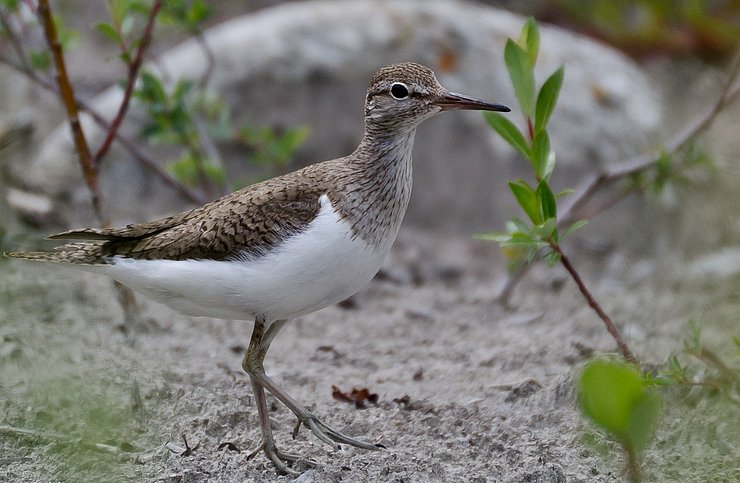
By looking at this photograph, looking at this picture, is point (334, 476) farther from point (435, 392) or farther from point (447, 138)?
point (447, 138)

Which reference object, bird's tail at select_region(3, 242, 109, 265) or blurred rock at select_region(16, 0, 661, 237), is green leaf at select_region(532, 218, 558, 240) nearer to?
bird's tail at select_region(3, 242, 109, 265)

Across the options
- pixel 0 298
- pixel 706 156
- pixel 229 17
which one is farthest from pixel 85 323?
pixel 229 17

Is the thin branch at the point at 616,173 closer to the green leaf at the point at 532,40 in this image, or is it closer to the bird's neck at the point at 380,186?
the bird's neck at the point at 380,186

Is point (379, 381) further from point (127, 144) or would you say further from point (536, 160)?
point (127, 144)


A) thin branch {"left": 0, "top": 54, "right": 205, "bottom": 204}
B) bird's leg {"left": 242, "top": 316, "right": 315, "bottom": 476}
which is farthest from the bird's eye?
thin branch {"left": 0, "top": 54, "right": 205, "bottom": 204}

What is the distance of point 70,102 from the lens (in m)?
5.37

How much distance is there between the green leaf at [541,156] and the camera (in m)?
4.13

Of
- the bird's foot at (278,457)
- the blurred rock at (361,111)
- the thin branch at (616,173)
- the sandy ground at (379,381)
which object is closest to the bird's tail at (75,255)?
the sandy ground at (379,381)

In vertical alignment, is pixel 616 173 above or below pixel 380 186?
above

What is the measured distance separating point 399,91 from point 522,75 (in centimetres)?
63

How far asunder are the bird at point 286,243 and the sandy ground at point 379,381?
0.29 m

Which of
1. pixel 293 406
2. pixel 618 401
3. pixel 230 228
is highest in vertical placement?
pixel 230 228

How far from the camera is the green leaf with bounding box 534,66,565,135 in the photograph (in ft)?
13.5

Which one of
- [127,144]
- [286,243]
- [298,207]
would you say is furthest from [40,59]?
[286,243]
